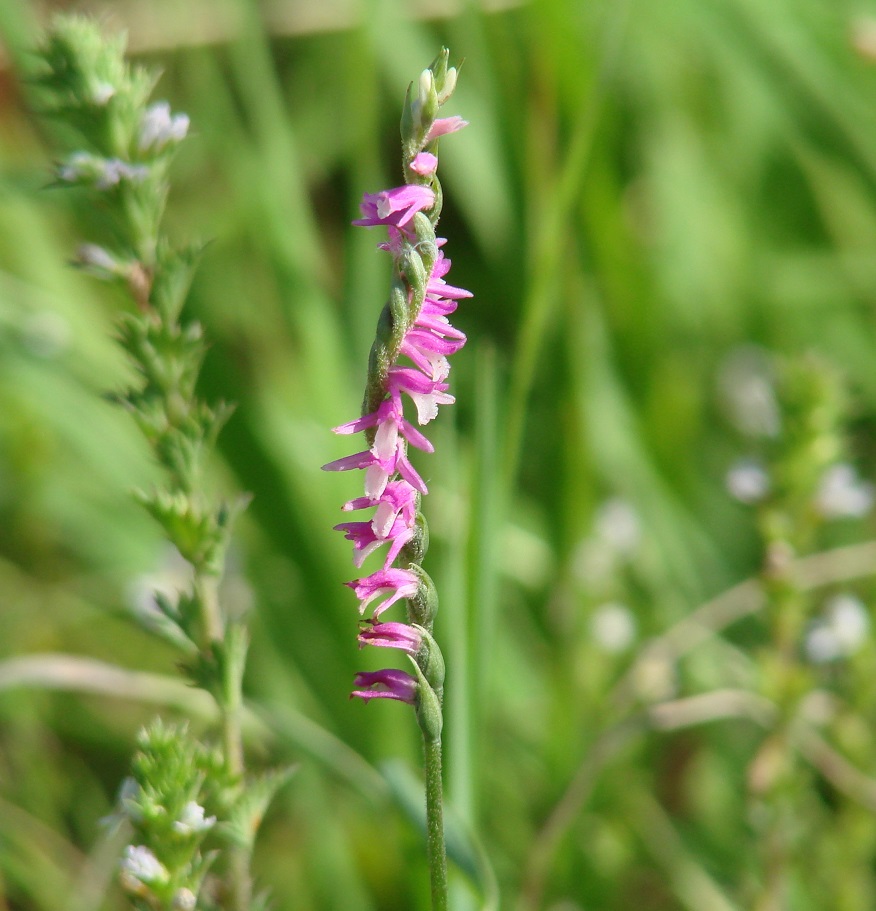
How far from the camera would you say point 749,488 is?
182 centimetres

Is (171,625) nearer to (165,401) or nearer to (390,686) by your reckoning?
(165,401)

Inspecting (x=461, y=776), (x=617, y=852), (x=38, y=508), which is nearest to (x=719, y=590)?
(x=617, y=852)

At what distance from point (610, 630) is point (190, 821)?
1460 millimetres

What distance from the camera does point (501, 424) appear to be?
2.00 meters

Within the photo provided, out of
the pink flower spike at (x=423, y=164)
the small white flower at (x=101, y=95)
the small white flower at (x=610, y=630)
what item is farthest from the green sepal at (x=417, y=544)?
the small white flower at (x=610, y=630)

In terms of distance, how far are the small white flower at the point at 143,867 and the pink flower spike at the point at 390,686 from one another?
0.25m

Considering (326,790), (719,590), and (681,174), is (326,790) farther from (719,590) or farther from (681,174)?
(681,174)

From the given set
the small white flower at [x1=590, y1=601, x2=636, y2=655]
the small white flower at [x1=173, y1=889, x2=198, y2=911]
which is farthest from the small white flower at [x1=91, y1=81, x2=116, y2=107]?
the small white flower at [x1=590, y1=601, x2=636, y2=655]

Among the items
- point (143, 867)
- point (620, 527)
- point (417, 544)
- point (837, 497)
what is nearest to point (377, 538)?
point (417, 544)

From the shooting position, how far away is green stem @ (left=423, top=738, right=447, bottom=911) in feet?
2.47

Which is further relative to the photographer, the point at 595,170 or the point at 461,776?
the point at 595,170

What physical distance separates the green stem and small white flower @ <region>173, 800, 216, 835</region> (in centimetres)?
22

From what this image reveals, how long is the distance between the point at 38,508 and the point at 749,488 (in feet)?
6.03

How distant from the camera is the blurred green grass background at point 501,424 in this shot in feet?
6.51
